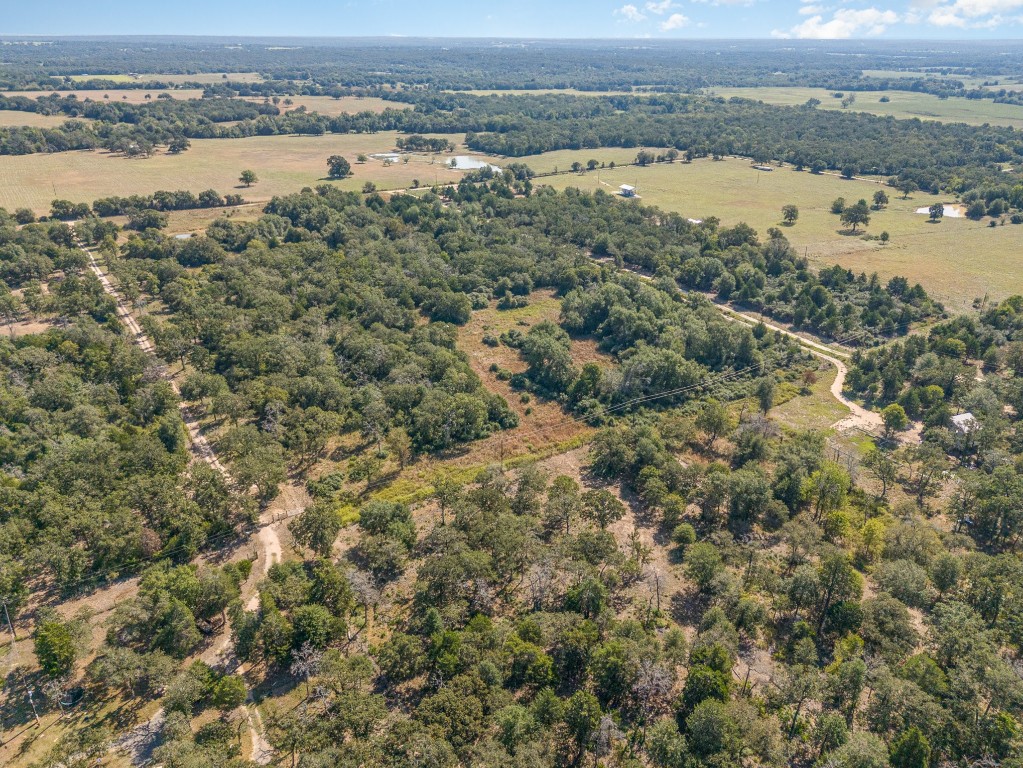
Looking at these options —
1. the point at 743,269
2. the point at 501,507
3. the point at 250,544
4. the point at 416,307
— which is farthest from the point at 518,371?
the point at 743,269

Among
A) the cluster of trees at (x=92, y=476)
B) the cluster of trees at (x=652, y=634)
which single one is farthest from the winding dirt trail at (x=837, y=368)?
the cluster of trees at (x=92, y=476)

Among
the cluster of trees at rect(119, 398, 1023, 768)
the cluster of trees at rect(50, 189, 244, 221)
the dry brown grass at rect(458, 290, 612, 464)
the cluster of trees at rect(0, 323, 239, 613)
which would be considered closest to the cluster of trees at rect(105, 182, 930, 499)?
the dry brown grass at rect(458, 290, 612, 464)

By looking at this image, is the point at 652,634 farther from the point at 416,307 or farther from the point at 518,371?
the point at 416,307

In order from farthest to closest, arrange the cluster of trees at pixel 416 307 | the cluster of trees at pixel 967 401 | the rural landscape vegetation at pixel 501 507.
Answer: the cluster of trees at pixel 416 307
the cluster of trees at pixel 967 401
the rural landscape vegetation at pixel 501 507

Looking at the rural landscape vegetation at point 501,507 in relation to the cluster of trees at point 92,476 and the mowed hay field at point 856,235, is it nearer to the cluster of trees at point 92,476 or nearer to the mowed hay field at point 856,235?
the cluster of trees at point 92,476

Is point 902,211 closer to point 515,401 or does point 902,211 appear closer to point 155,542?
point 515,401

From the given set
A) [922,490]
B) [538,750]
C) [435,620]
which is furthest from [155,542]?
[922,490]

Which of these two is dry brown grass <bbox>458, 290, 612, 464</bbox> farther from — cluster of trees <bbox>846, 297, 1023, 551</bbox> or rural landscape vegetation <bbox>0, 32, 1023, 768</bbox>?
cluster of trees <bbox>846, 297, 1023, 551</bbox>
